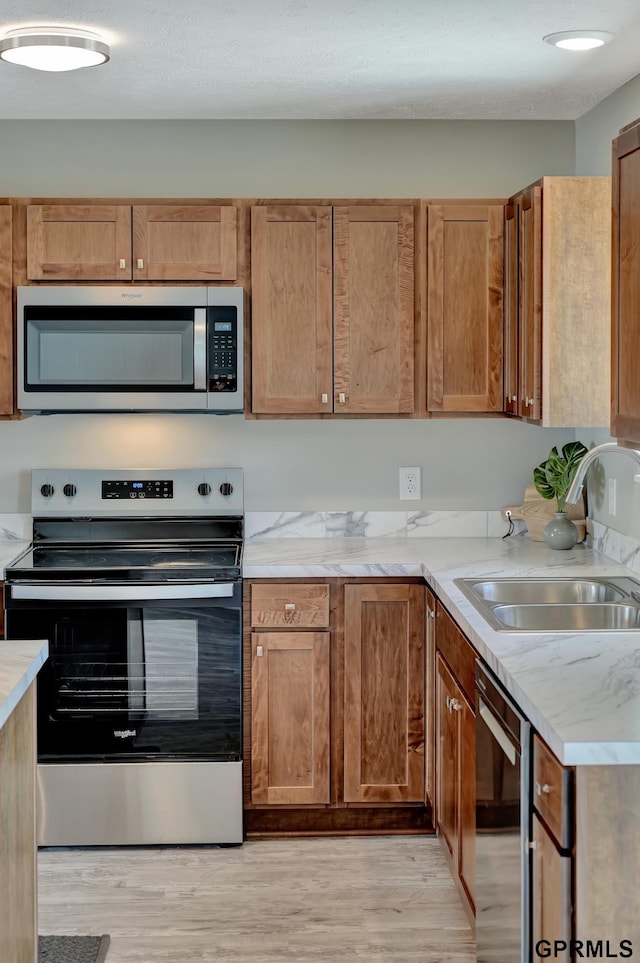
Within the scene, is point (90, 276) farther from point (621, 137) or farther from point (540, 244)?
point (621, 137)

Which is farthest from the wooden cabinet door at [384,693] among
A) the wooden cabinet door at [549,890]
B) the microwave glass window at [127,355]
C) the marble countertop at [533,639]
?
the wooden cabinet door at [549,890]

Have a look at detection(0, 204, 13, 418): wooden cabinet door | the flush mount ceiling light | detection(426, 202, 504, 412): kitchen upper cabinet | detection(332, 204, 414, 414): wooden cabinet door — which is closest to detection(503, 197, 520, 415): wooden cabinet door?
detection(426, 202, 504, 412): kitchen upper cabinet

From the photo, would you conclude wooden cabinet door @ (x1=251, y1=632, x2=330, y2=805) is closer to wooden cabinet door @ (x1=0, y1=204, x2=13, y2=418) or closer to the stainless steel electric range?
the stainless steel electric range

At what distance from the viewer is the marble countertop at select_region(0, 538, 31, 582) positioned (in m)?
3.55

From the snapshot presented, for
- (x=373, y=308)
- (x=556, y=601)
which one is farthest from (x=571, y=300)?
(x=556, y=601)

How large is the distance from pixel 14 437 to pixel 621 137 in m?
2.56

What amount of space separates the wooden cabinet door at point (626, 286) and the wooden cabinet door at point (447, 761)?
3.39ft

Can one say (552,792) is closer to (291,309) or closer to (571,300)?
(571,300)

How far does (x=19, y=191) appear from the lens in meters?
3.95

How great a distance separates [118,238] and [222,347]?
52 cm

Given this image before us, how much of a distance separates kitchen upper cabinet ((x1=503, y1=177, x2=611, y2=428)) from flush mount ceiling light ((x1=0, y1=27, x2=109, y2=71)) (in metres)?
1.41

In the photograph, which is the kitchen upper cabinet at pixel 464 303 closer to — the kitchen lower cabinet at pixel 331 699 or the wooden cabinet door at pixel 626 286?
the kitchen lower cabinet at pixel 331 699

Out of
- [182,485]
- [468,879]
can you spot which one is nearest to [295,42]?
[182,485]

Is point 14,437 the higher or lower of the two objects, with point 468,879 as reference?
higher
